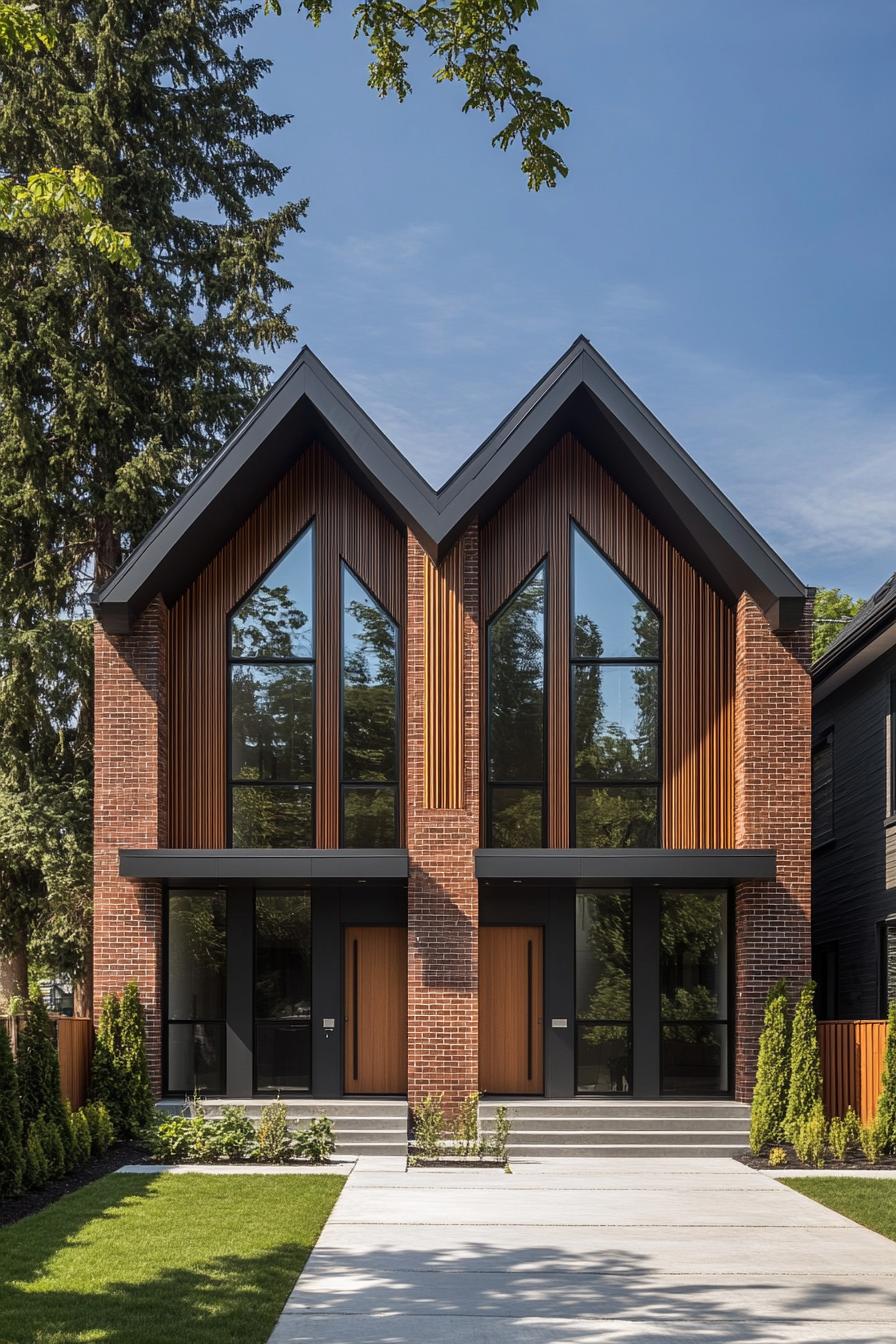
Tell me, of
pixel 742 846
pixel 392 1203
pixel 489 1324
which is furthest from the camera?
pixel 742 846

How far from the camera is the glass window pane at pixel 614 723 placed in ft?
61.1

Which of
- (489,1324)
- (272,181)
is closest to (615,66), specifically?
(489,1324)

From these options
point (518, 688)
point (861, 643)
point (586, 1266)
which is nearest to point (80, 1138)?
point (586, 1266)

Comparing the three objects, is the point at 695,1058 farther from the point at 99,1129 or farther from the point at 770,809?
the point at 99,1129

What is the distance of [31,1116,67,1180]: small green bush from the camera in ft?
45.4

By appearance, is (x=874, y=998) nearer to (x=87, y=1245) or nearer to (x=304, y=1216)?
(x=304, y=1216)

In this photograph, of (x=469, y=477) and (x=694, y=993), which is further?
(x=694, y=993)

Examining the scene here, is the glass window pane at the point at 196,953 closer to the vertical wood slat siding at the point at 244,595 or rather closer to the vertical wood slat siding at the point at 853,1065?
the vertical wood slat siding at the point at 244,595

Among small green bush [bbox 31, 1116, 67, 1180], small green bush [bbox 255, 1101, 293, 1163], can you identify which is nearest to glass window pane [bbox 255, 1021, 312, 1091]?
small green bush [bbox 255, 1101, 293, 1163]

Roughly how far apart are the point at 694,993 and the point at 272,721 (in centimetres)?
641

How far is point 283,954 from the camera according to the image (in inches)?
731

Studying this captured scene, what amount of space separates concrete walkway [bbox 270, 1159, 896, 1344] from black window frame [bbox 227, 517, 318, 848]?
18.1 ft

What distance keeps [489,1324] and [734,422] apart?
16645mm

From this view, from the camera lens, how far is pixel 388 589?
62.3 ft
